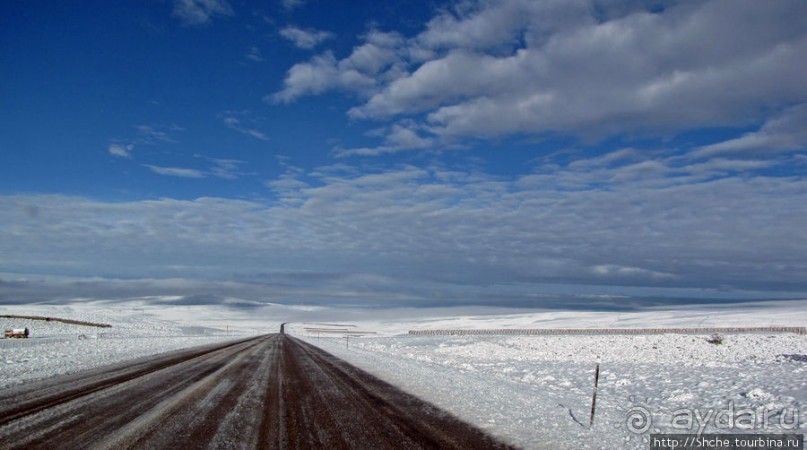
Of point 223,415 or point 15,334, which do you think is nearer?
point 223,415

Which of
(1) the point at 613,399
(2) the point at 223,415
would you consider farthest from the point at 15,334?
(1) the point at 613,399

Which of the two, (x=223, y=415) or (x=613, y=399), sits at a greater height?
(x=223, y=415)

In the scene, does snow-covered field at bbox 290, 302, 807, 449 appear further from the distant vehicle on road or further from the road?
the distant vehicle on road

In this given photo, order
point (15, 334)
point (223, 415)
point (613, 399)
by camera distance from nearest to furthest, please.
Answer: point (223, 415), point (613, 399), point (15, 334)

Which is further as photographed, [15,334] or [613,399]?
[15,334]

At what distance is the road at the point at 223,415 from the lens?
7.79 meters

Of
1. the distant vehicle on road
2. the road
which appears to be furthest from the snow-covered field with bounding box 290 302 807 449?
the distant vehicle on road

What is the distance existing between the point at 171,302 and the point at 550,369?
584 feet

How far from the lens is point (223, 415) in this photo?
987 cm

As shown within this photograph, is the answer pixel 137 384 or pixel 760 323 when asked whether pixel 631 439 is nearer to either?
pixel 137 384

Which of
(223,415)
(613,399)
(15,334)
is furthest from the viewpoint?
(15,334)

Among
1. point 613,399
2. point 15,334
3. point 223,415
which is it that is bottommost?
point 15,334

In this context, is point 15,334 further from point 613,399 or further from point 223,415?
point 613,399

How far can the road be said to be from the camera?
25.6 feet
